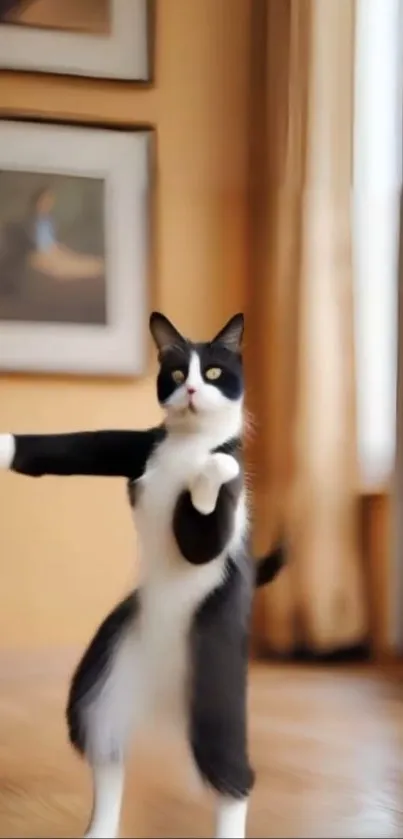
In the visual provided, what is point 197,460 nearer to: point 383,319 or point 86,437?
point 86,437

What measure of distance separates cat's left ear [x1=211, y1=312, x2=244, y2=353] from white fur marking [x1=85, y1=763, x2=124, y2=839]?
364 millimetres

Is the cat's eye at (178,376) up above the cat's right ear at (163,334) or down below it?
below

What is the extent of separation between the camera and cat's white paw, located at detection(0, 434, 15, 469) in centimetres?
80

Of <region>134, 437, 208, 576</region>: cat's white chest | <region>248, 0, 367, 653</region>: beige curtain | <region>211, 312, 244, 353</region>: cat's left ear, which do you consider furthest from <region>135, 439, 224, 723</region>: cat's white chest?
<region>248, 0, 367, 653</region>: beige curtain

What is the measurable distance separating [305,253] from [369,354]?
0.46ft

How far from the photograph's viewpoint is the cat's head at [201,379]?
0.78m

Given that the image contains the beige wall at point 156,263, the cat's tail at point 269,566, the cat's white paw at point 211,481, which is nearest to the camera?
the cat's white paw at point 211,481

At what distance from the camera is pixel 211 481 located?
73cm

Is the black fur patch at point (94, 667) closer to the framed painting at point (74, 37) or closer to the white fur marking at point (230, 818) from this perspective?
the white fur marking at point (230, 818)

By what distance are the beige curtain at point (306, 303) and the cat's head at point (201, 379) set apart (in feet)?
0.86

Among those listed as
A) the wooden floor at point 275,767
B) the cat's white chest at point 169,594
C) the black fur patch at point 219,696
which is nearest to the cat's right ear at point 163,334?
the cat's white chest at point 169,594

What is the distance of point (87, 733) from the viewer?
30.5 inches

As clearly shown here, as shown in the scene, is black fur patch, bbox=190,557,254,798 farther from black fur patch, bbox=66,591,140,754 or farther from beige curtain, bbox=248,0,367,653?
beige curtain, bbox=248,0,367,653

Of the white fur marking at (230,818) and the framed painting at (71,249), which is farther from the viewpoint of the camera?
the framed painting at (71,249)
